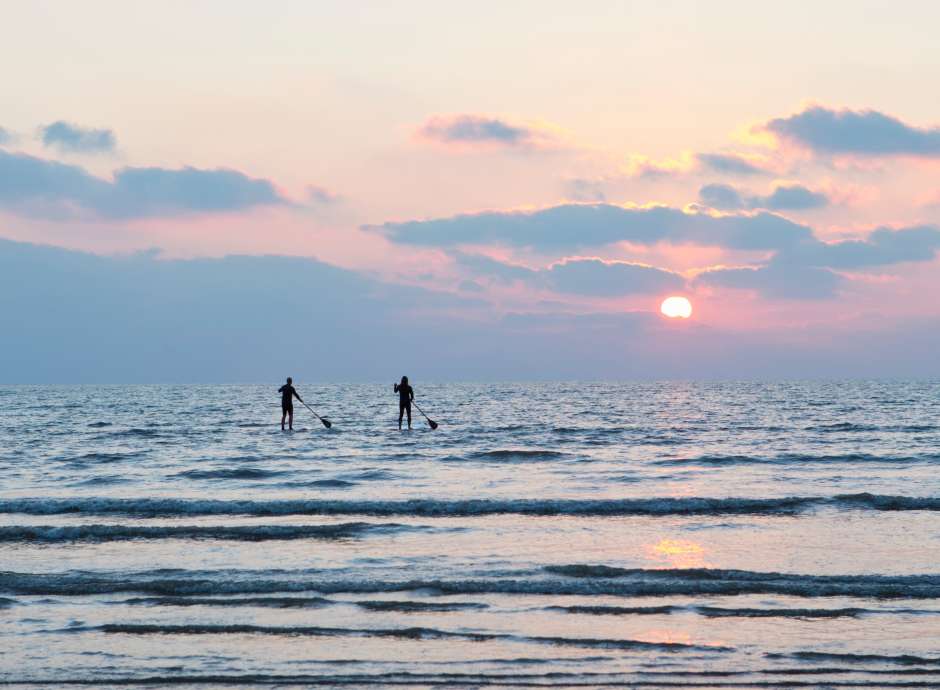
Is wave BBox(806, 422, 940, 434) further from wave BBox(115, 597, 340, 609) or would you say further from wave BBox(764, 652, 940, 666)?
wave BBox(115, 597, 340, 609)

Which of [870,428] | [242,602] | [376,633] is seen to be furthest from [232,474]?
[870,428]

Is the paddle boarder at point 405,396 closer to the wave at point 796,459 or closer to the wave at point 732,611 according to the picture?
the wave at point 796,459

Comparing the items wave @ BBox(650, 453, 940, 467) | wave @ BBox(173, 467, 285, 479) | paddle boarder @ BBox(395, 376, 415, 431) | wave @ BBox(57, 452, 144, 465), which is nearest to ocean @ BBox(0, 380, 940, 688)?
wave @ BBox(173, 467, 285, 479)

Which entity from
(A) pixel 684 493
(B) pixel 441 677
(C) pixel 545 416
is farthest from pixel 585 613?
(C) pixel 545 416

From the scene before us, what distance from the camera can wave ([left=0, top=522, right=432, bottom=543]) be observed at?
44.2 feet

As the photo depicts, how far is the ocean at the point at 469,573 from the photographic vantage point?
24.8 feet

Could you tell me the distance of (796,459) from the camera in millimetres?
25766

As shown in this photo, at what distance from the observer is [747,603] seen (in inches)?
372

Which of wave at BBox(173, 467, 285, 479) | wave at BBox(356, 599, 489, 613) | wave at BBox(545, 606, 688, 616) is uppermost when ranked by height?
wave at BBox(545, 606, 688, 616)

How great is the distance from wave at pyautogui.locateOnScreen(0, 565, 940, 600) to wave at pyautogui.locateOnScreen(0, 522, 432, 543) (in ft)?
8.42

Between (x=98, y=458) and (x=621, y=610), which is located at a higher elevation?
(x=621, y=610)

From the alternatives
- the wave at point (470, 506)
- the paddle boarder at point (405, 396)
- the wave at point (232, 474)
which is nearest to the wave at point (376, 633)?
the wave at point (470, 506)

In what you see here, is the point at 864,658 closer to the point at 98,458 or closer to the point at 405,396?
the point at 98,458

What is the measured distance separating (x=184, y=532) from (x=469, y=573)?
5.18 m
